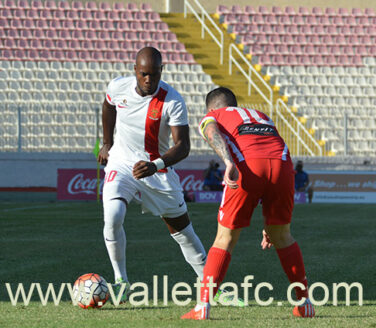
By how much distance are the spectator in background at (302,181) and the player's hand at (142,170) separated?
1774cm

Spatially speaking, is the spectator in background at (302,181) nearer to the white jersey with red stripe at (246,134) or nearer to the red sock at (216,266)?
the white jersey with red stripe at (246,134)

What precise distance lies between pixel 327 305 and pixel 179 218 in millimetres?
1381

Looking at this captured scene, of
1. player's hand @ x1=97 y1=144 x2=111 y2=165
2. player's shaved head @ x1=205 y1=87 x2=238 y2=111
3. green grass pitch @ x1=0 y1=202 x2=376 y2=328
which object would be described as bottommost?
green grass pitch @ x1=0 y1=202 x2=376 y2=328

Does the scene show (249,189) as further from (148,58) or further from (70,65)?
(70,65)

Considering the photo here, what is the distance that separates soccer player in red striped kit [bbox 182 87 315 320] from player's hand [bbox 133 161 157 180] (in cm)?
74

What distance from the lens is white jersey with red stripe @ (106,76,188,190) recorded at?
6.48 m

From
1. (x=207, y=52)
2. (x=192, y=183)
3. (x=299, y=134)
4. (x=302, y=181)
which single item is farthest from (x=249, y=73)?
(x=302, y=181)

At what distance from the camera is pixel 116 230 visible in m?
6.34

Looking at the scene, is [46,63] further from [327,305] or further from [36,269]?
[327,305]

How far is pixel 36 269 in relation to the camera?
8539mm

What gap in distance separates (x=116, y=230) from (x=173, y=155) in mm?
740

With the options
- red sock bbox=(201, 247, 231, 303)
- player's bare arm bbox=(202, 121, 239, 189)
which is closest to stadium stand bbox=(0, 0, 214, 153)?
player's bare arm bbox=(202, 121, 239, 189)

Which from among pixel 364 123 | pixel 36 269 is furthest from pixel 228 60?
pixel 36 269

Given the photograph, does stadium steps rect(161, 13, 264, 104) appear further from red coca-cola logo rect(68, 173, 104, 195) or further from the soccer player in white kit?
the soccer player in white kit
